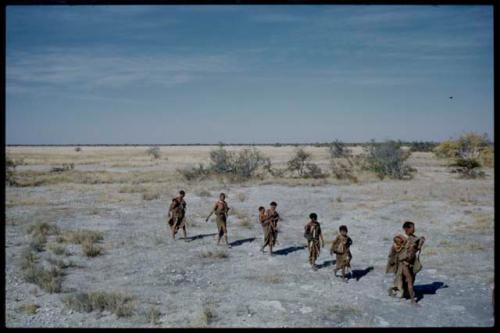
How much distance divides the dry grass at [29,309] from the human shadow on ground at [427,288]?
285 inches

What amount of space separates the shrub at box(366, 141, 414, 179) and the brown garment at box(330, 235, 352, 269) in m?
23.9

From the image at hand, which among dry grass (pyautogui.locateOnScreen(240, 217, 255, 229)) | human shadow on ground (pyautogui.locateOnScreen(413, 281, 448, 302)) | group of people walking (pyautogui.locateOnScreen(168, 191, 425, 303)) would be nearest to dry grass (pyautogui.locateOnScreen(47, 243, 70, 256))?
group of people walking (pyautogui.locateOnScreen(168, 191, 425, 303))

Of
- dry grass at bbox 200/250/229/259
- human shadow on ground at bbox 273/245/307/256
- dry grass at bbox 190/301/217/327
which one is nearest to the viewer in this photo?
dry grass at bbox 190/301/217/327

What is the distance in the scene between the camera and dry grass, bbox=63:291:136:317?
7.77 m

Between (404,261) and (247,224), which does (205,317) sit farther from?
(247,224)

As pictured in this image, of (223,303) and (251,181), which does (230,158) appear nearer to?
(251,181)

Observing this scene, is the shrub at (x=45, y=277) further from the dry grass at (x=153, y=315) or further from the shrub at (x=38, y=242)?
the dry grass at (x=153, y=315)

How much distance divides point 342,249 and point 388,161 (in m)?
26.0

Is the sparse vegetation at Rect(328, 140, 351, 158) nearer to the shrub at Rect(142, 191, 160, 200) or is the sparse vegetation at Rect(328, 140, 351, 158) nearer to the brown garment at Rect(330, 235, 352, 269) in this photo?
the shrub at Rect(142, 191, 160, 200)

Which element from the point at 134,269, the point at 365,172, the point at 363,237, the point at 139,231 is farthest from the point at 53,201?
the point at 365,172

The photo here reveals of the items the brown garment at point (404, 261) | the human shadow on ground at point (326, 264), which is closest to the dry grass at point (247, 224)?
the human shadow on ground at point (326, 264)

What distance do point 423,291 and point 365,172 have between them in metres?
26.6

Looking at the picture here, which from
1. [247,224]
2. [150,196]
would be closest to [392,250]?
[247,224]

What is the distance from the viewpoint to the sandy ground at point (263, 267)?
7738 mm
